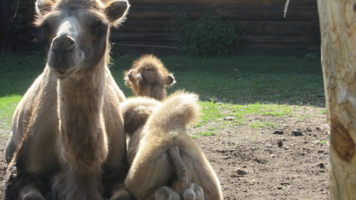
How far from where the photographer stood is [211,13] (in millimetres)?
16203

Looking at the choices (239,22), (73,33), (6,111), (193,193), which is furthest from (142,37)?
(193,193)

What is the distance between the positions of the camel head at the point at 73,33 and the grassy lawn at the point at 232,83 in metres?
3.95

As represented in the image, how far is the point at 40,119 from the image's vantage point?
16.3 feet

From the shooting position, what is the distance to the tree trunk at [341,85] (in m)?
2.96

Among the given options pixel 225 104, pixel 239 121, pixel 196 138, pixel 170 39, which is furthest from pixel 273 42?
pixel 196 138

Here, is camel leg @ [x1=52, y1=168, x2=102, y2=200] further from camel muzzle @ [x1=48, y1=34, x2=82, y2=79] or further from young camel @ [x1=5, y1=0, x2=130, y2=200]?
camel muzzle @ [x1=48, y1=34, x2=82, y2=79]

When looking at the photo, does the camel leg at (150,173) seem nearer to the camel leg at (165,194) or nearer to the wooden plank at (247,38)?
the camel leg at (165,194)

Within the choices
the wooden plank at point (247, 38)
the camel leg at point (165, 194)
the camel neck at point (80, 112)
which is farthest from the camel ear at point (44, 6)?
the wooden plank at point (247, 38)

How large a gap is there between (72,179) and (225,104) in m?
5.69

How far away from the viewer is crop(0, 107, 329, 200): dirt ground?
5.30 meters

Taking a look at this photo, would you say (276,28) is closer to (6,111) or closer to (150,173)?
(6,111)

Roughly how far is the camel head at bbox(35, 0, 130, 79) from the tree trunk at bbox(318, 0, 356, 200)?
1847mm

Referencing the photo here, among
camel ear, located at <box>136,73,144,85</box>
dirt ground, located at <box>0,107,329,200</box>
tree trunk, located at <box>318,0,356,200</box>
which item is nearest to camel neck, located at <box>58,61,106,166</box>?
dirt ground, located at <box>0,107,329,200</box>

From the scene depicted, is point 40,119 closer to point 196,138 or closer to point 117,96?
point 117,96
